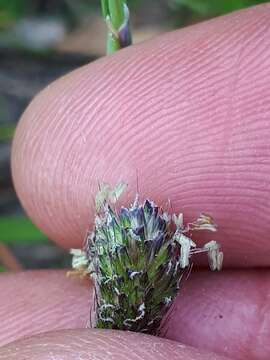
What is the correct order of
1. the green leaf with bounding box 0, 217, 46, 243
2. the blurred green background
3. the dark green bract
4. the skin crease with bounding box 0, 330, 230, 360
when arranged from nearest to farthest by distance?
the skin crease with bounding box 0, 330, 230, 360 < the dark green bract < the green leaf with bounding box 0, 217, 46, 243 < the blurred green background

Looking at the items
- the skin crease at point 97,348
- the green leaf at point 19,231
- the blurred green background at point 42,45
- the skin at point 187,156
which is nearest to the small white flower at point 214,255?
the skin at point 187,156

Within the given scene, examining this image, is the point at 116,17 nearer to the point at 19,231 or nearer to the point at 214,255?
the point at 214,255

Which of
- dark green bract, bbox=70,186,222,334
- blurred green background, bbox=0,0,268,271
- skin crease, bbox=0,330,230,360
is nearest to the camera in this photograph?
skin crease, bbox=0,330,230,360

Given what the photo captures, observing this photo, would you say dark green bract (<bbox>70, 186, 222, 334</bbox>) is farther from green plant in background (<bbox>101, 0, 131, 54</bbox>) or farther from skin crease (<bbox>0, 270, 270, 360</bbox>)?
green plant in background (<bbox>101, 0, 131, 54</bbox>)

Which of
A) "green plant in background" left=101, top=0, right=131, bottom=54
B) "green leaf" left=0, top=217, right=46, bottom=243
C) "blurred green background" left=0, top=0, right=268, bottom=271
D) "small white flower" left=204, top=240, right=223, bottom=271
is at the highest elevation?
"blurred green background" left=0, top=0, right=268, bottom=271

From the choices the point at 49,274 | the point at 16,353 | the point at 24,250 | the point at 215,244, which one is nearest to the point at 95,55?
the point at 24,250

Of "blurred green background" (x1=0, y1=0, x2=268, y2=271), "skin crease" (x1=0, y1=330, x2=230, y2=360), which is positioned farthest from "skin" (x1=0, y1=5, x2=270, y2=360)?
"blurred green background" (x1=0, y1=0, x2=268, y2=271)

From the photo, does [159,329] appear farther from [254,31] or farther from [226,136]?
[254,31]

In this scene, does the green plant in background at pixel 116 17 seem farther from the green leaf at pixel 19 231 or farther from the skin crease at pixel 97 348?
the green leaf at pixel 19 231
